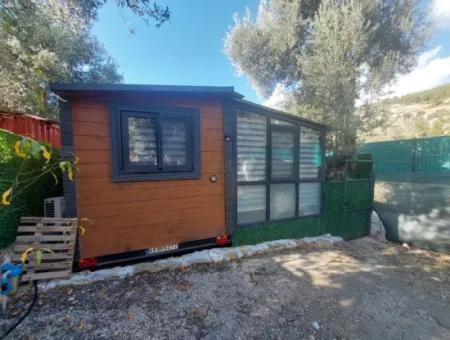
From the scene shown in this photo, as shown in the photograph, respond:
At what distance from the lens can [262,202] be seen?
3.97 metres

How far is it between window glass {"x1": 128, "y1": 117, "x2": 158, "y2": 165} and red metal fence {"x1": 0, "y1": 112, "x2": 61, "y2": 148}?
12.4 ft

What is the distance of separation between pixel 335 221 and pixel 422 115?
19136mm

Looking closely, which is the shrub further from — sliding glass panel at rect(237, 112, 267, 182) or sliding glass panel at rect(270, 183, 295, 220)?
sliding glass panel at rect(270, 183, 295, 220)

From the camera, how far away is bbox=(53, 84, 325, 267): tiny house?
2.74 m

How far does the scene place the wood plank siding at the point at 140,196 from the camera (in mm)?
2730

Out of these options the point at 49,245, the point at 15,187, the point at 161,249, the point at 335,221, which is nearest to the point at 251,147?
the point at 161,249

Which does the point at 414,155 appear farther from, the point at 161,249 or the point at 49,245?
the point at 49,245

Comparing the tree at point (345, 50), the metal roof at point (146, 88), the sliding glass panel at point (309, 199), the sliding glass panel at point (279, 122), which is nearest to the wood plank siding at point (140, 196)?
the metal roof at point (146, 88)

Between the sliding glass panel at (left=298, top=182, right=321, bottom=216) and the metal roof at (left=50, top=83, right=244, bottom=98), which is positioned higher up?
the metal roof at (left=50, top=83, right=244, bottom=98)

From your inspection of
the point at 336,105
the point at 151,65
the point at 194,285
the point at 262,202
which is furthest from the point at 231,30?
the point at 194,285

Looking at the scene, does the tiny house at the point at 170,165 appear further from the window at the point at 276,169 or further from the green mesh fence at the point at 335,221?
the green mesh fence at the point at 335,221

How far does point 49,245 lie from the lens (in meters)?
2.56

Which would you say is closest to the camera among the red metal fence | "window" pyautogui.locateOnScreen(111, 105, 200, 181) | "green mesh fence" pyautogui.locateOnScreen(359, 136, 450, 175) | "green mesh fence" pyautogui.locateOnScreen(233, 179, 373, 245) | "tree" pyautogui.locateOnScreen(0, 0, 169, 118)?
"window" pyautogui.locateOnScreen(111, 105, 200, 181)

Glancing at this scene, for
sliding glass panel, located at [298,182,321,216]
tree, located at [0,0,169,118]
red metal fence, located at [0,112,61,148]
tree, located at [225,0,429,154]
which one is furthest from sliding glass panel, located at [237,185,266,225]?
red metal fence, located at [0,112,61,148]
